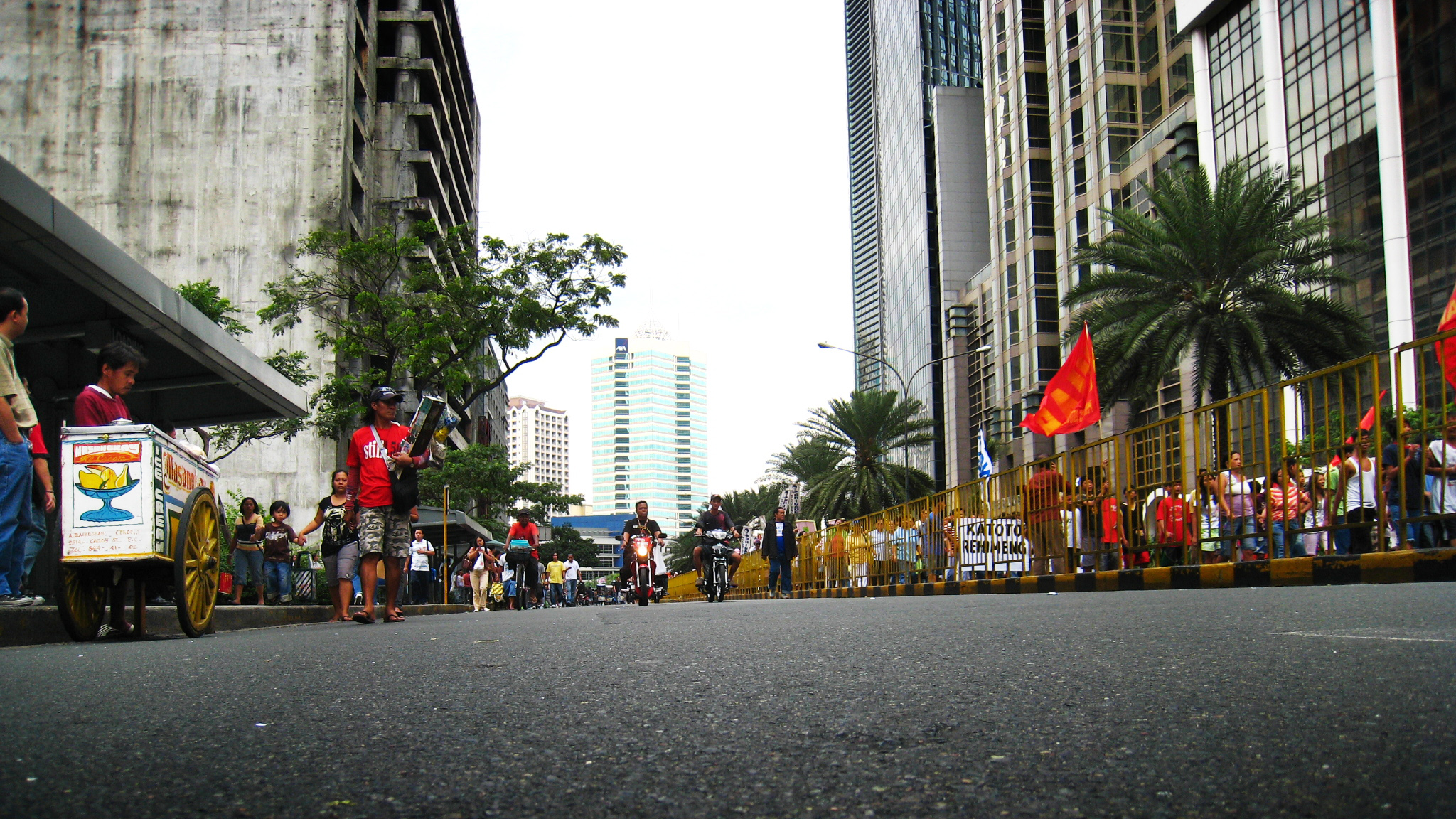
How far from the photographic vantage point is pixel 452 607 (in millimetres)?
21594

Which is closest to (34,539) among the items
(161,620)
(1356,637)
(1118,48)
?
(161,620)

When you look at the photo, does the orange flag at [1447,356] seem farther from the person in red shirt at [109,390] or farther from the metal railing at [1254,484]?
the person in red shirt at [109,390]

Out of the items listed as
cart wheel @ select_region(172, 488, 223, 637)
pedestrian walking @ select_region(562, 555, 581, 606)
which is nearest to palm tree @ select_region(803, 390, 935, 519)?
pedestrian walking @ select_region(562, 555, 581, 606)

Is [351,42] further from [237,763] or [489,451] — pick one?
[237,763]

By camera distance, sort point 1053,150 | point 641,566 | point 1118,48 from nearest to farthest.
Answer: point 641,566, point 1118,48, point 1053,150

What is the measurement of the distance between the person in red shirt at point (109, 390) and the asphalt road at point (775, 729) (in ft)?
7.49

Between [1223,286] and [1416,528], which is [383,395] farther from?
[1223,286]

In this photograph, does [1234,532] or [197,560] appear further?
[1234,532]

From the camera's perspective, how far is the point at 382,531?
9398 mm

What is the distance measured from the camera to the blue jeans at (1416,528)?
330 inches

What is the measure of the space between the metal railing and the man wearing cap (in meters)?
6.79

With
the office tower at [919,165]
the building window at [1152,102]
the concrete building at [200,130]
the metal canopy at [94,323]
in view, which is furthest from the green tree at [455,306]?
the office tower at [919,165]

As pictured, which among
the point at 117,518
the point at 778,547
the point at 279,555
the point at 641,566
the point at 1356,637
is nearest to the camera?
the point at 1356,637

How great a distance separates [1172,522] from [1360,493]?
262cm
